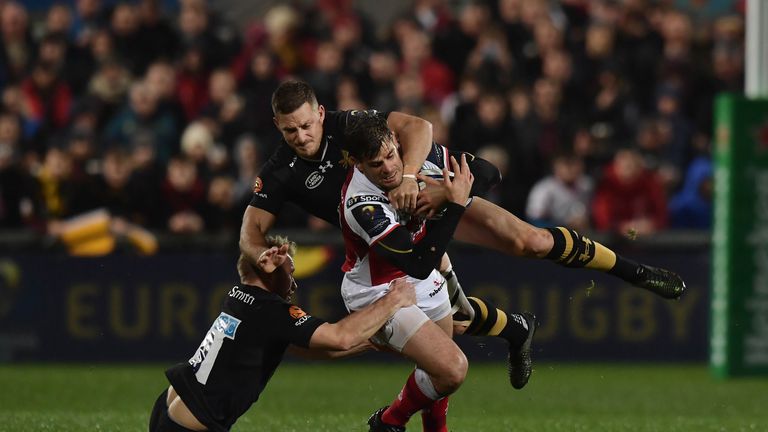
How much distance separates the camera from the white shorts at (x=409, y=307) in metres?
8.47

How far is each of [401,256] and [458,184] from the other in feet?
1.74

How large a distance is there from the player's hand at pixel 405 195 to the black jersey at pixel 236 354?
0.97 meters

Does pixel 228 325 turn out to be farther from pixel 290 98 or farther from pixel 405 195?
pixel 290 98

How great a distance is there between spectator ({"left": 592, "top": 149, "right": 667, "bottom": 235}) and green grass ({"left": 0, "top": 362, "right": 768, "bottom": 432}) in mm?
1508

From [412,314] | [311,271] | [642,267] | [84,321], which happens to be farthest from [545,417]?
[84,321]

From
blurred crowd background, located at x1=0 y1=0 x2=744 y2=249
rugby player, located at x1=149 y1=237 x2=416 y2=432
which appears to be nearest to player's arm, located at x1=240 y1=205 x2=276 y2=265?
rugby player, located at x1=149 y1=237 x2=416 y2=432

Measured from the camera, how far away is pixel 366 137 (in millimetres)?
8203

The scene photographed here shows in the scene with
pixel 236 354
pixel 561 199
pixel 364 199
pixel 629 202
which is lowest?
pixel 629 202

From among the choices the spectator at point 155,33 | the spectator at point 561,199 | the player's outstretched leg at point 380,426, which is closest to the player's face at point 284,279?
the player's outstretched leg at point 380,426

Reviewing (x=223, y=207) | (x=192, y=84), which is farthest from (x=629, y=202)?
(x=192, y=84)

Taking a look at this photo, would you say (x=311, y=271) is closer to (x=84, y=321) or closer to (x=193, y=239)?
(x=193, y=239)

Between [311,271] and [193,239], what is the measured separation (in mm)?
1300

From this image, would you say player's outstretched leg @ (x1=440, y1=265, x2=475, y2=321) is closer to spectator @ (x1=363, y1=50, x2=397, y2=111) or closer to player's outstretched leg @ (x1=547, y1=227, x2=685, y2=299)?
player's outstretched leg @ (x1=547, y1=227, x2=685, y2=299)

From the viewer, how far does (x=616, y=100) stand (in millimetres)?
16609
